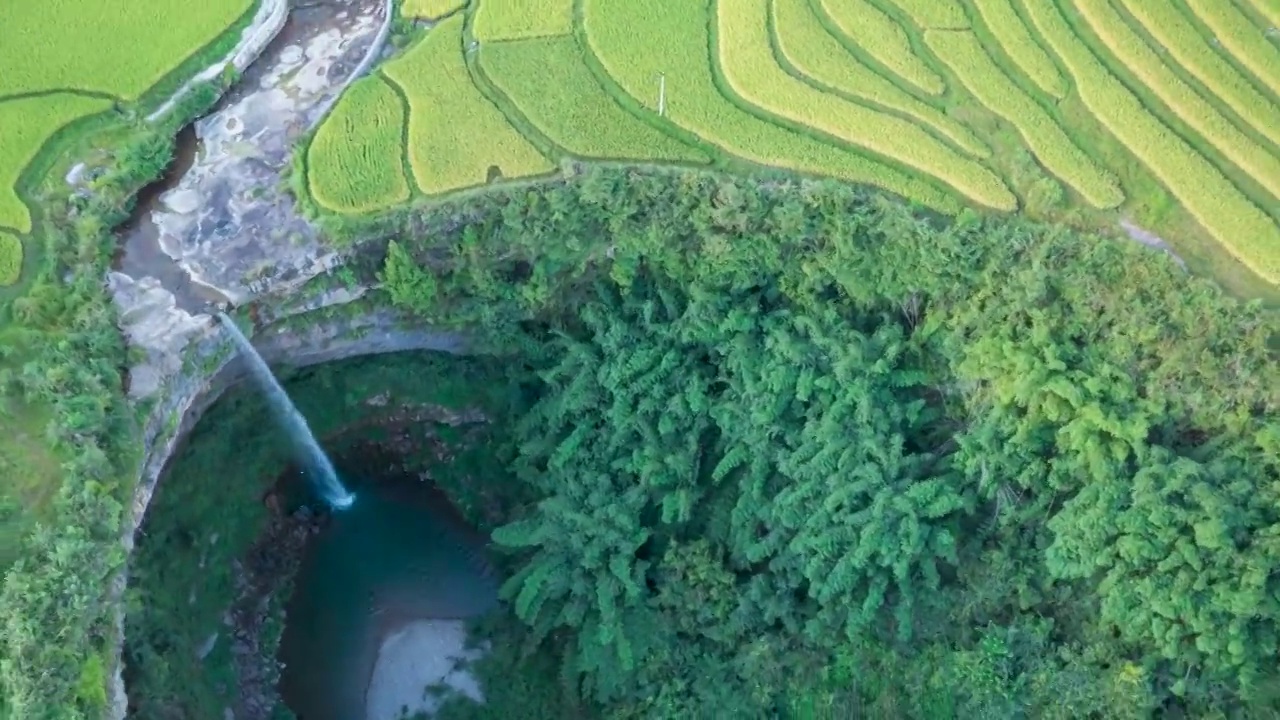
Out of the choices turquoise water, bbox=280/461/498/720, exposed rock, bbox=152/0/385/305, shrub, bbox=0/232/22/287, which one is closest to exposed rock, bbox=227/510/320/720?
turquoise water, bbox=280/461/498/720

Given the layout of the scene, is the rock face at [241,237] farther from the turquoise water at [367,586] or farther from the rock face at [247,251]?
the turquoise water at [367,586]

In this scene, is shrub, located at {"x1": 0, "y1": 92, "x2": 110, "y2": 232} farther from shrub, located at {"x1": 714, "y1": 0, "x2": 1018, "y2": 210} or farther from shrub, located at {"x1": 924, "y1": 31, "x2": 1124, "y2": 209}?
shrub, located at {"x1": 924, "y1": 31, "x2": 1124, "y2": 209}

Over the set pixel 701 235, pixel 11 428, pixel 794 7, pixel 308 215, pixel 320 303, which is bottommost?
pixel 11 428

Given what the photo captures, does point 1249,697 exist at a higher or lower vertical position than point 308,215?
higher

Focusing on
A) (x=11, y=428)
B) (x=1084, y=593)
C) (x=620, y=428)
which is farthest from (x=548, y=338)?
(x=1084, y=593)

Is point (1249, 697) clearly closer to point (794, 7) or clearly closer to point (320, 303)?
point (794, 7)

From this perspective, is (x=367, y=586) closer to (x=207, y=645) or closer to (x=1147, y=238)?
(x=207, y=645)

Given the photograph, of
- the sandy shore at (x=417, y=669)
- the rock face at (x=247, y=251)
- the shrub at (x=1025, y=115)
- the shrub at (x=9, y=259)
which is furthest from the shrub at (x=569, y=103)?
the sandy shore at (x=417, y=669)
